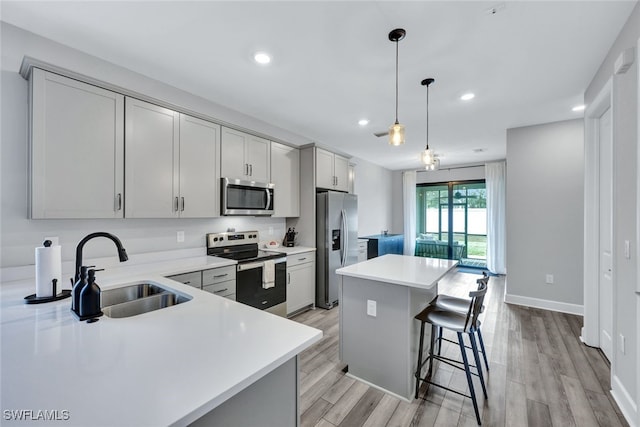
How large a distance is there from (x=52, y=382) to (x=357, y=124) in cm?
391

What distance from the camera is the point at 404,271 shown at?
2238 millimetres

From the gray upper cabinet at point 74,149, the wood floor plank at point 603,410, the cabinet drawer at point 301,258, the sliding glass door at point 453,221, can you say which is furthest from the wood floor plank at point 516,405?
the sliding glass door at point 453,221

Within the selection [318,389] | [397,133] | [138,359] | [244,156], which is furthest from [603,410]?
[244,156]

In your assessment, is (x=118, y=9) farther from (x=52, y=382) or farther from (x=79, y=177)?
(x=52, y=382)

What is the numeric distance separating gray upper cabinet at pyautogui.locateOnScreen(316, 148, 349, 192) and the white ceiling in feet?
2.81

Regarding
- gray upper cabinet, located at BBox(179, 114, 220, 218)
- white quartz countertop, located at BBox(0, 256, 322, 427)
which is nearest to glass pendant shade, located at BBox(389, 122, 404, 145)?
white quartz countertop, located at BBox(0, 256, 322, 427)

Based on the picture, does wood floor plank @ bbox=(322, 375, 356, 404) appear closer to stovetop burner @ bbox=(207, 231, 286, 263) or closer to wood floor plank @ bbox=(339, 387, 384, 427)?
wood floor plank @ bbox=(339, 387, 384, 427)

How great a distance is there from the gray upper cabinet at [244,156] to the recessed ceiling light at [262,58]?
102 centimetres

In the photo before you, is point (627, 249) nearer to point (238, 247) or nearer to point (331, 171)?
point (331, 171)

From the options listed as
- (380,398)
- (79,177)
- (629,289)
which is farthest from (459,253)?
(79,177)

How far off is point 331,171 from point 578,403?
361 centimetres

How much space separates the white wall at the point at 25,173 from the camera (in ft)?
6.34

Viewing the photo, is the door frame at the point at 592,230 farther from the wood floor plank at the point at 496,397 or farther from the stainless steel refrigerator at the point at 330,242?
the stainless steel refrigerator at the point at 330,242

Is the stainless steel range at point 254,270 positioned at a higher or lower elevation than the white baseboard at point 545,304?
higher
